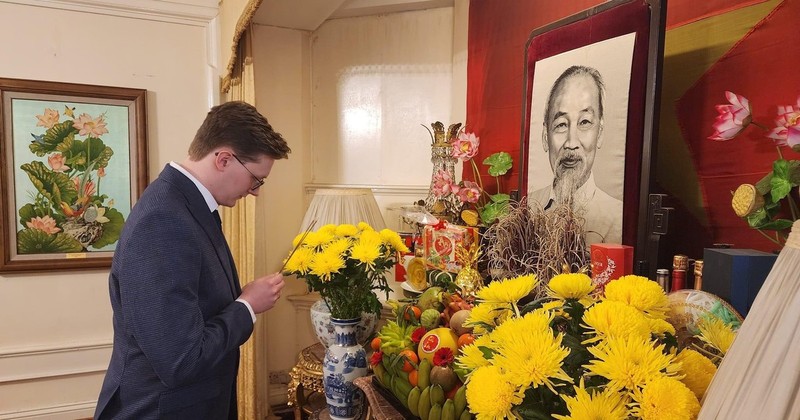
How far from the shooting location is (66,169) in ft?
8.89

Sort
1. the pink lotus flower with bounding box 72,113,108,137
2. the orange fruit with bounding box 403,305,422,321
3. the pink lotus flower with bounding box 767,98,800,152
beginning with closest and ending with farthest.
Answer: the pink lotus flower with bounding box 767,98,800,152 → the orange fruit with bounding box 403,305,422,321 → the pink lotus flower with bounding box 72,113,108,137

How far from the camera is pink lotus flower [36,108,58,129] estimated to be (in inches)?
104

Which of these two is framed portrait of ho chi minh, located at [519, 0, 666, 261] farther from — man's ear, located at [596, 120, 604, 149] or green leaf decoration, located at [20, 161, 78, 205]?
green leaf decoration, located at [20, 161, 78, 205]

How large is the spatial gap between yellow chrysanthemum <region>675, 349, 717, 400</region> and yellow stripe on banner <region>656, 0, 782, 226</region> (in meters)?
0.80

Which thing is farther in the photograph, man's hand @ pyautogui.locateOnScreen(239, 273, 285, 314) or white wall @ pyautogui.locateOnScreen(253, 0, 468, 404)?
white wall @ pyautogui.locateOnScreen(253, 0, 468, 404)

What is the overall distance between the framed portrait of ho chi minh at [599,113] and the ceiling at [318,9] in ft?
4.23

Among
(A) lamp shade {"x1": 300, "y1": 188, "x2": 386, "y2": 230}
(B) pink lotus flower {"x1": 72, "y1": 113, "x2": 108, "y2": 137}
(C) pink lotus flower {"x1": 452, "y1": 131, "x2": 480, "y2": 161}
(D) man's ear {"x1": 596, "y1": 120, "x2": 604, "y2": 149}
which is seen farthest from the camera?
(B) pink lotus flower {"x1": 72, "y1": 113, "x2": 108, "y2": 137}

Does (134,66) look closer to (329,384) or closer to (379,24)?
(379,24)

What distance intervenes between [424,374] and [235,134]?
841 mm

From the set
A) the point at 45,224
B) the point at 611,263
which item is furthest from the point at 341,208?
the point at 45,224

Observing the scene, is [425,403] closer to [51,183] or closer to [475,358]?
[475,358]

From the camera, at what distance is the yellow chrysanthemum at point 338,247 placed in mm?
1519

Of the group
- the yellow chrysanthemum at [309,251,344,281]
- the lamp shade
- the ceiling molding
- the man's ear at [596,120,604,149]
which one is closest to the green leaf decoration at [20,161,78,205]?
the ceiling molding

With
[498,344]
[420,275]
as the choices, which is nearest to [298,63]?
[420,275]
